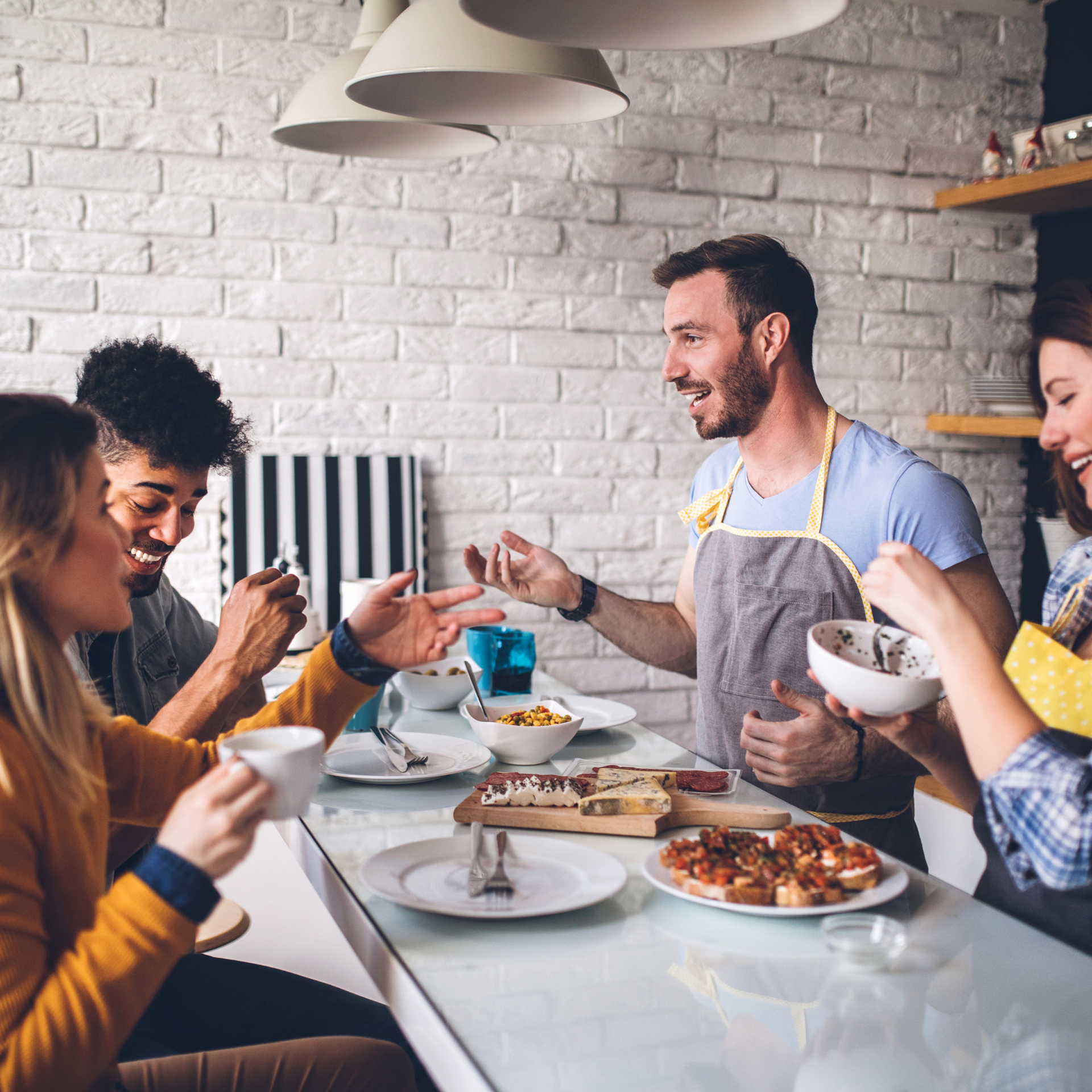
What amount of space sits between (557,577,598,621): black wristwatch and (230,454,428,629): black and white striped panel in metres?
0.79

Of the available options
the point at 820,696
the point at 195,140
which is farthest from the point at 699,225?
the point at 820,696

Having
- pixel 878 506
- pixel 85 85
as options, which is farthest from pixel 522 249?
pixel 878 506

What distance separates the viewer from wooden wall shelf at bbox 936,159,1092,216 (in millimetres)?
2699

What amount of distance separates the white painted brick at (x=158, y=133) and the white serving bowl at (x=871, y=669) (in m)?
2.15

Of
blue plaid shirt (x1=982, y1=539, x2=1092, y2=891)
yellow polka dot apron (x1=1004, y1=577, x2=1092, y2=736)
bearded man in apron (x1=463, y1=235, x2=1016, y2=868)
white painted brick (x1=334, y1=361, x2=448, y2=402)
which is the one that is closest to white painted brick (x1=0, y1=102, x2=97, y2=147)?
white painted brick (x1=334, y1=361, x2=448, y2=402)

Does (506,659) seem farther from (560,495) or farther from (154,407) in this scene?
(560,495)

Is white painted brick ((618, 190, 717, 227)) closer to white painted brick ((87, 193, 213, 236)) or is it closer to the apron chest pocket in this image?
white painted brick ((87, 193, 213, 236))

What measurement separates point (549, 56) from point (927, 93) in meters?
2.21

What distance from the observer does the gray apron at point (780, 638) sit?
1.58 m

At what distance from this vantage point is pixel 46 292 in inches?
99.2

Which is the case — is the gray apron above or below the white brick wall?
below

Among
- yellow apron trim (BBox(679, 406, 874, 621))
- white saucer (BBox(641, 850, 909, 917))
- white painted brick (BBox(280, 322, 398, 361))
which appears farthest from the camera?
white painted brick (BBox(280, 322, 398, 361))

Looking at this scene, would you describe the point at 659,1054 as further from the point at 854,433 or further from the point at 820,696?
the point at 854,433

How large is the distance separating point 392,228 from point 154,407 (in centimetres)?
139
